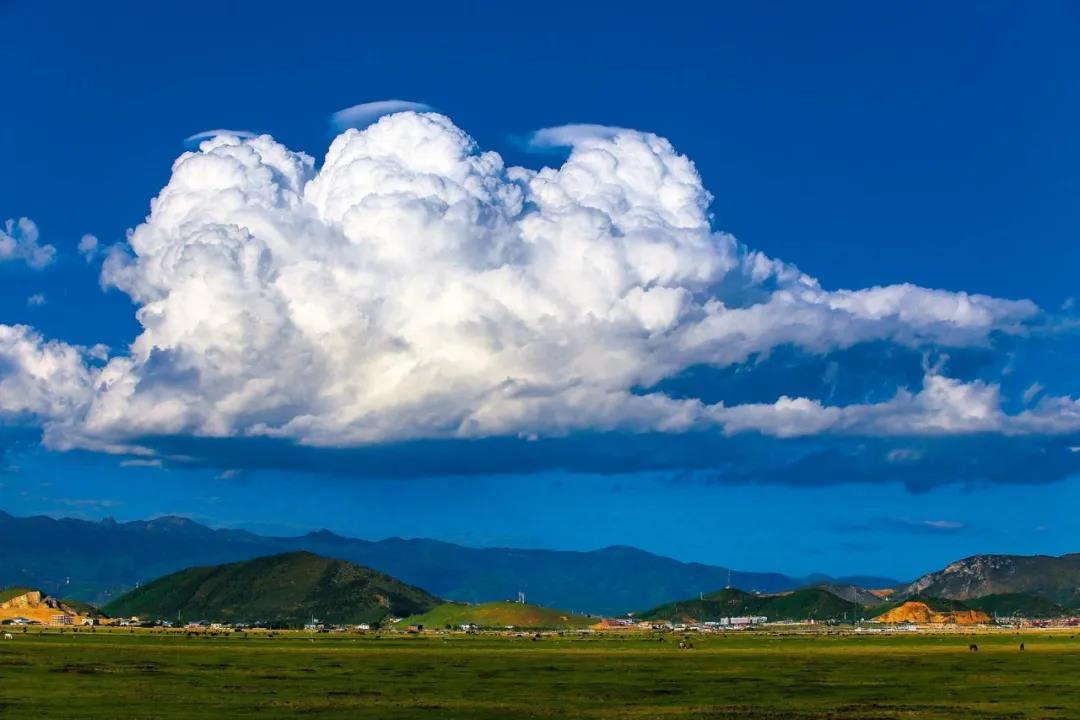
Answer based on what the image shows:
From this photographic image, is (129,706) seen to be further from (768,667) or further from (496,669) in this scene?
(768,667)

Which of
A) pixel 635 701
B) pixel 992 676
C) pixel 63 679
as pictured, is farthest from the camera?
pixel 992 676

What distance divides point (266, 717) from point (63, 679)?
5356 centimetres

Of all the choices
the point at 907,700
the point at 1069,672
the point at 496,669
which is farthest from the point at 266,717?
the point at 1069,672

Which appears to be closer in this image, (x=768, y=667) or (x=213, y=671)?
(x=213, y=671)

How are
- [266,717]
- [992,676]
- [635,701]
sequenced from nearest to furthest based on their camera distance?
[266,717]
[635,701]
[992,676]

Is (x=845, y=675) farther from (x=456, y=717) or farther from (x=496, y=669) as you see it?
(x=456, y=717)

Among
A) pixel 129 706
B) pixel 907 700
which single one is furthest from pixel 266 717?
pixel 907 700

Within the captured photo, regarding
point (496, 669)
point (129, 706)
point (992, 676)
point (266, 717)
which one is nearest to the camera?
point (266, 717)

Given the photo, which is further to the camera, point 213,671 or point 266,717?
point 213,671

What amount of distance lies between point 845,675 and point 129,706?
95867 millimetres

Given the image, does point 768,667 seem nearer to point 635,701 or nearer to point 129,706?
point 635,701

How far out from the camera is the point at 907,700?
13600 cm

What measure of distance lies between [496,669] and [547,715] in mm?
78278

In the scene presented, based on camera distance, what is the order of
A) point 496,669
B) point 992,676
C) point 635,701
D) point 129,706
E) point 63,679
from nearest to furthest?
1. point 129,706
2. point 635,701
3. point 63,679
4. point 992,676
5. point 496,669
